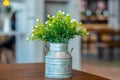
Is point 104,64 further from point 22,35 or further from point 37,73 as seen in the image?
point 37,73

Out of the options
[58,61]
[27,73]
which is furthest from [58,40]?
[27,73]

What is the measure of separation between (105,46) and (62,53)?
7.63 metres

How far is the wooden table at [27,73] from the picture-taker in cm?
179

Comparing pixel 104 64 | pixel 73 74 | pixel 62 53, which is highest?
pixel 62 53

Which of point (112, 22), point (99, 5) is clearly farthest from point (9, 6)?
point (99, 5)

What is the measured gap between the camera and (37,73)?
75.9 inches

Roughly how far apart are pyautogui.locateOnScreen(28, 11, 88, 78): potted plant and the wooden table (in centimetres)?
7

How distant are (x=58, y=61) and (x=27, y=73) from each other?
27cm

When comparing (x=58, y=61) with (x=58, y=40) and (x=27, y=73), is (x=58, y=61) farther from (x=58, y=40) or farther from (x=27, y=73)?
(x=27, y=73)

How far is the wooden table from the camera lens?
1.79m

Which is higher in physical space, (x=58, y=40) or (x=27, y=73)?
(x=58, y=40)

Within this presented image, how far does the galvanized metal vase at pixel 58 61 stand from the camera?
175 centimetres

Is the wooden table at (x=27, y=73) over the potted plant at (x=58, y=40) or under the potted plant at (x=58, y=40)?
under

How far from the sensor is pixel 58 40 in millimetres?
1780
